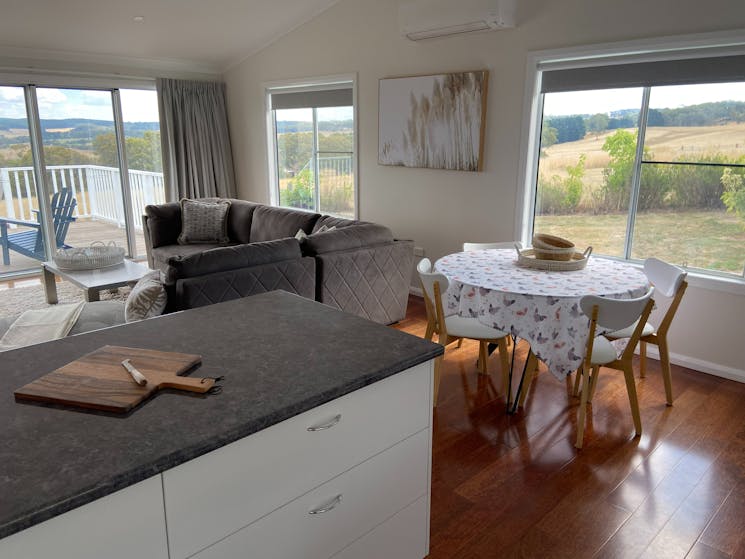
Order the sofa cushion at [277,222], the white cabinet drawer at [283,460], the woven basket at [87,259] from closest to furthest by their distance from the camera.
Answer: the white cabinet drawer at [283,460]
the woven basket at [87,259]
the sofa cushion at [277,222]

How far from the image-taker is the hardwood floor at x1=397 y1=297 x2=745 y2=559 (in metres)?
2.05

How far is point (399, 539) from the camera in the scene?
160 cm

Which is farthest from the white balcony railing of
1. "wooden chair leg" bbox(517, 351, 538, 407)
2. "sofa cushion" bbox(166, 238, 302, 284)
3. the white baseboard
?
the white baseboard

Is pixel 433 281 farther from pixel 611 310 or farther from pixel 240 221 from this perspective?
pixel 240 221

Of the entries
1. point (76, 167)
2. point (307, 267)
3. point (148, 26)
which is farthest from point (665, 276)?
point (76, 167)

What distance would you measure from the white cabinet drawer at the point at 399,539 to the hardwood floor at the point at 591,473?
374mm

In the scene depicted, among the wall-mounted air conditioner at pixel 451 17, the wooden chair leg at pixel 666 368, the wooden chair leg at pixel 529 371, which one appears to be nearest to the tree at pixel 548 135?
the wall-mounted air conditioner at pixel 451 17

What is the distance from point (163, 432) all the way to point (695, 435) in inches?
107

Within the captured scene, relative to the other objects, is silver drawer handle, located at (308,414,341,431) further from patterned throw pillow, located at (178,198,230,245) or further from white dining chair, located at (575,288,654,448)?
patterned throw pillow, located at (178,198,230,245)

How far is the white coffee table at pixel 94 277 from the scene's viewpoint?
3.94 m

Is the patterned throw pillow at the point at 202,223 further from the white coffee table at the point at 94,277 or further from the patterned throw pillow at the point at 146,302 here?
the patterned throw pillow at the point at 146,302

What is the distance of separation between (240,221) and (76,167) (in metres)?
2.15

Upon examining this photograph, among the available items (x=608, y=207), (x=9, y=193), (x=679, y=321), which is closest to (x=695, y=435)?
(x=679, y=321)

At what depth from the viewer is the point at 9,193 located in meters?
5.73
